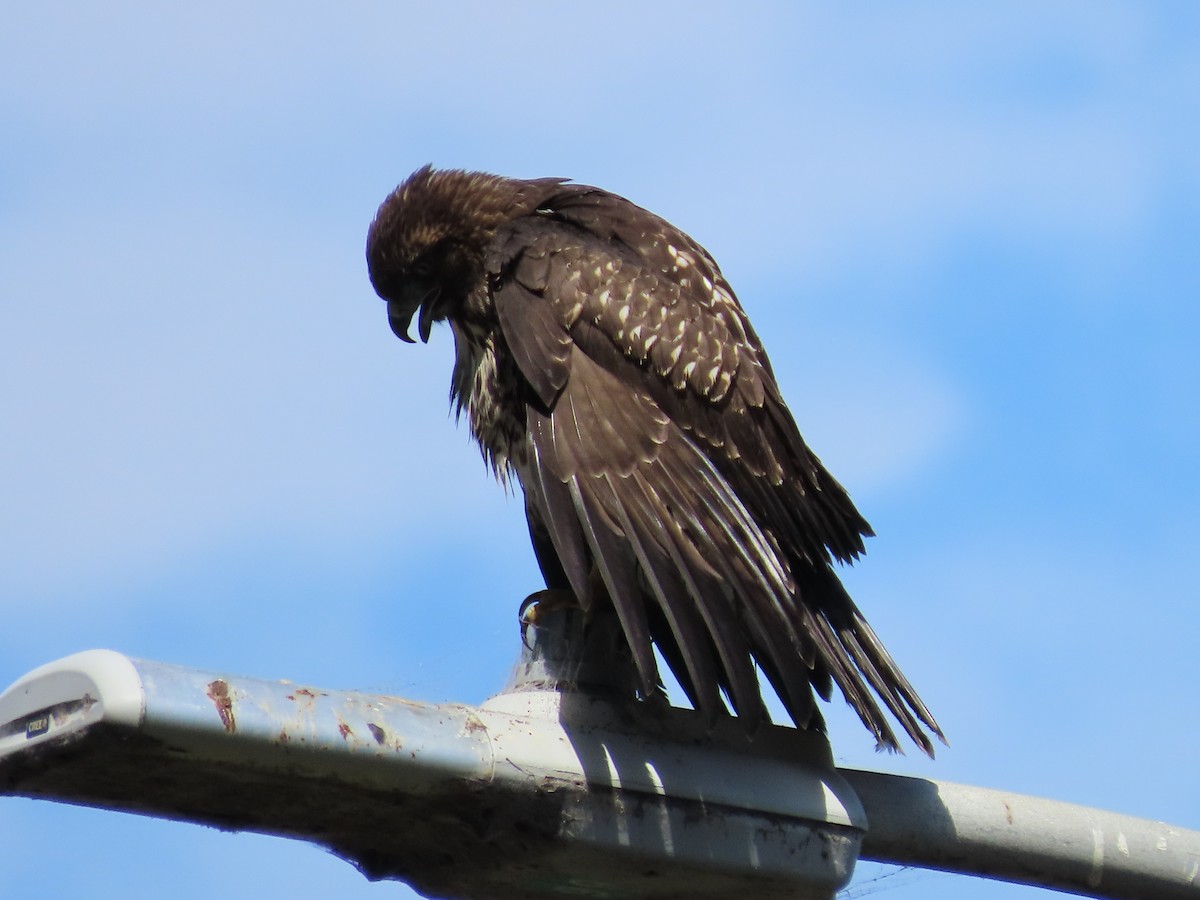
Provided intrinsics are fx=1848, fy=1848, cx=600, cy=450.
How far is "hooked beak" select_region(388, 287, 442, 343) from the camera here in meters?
5.92

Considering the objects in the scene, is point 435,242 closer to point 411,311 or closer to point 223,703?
point 411,311

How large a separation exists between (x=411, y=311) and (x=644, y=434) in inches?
63.3

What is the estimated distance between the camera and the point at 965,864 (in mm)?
3879

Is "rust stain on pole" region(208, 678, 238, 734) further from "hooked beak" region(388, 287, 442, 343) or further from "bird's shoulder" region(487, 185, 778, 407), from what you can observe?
"hooked beak" region(388, 287, 442, 343)

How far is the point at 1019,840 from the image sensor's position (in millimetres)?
3842

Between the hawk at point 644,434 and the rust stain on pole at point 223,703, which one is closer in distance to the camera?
the rust stain on pole at point 223,703

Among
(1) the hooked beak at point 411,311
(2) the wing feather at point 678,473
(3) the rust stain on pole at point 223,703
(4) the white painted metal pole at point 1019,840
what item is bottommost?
(4) the white painted metal pole at point 1019,840

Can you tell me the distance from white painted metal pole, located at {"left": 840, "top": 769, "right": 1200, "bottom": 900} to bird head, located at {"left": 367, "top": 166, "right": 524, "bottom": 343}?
2424 millimetres

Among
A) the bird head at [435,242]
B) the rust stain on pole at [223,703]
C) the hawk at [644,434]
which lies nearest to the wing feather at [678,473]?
the hawk at [644,434]

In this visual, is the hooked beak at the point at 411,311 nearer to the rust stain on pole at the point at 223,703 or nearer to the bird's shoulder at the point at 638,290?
the bird's shoulder at the point at 638,290

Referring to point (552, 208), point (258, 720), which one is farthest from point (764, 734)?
point (552, 208)

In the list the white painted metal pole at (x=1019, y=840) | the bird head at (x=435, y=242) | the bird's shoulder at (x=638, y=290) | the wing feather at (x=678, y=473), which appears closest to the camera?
the white painted metal pole at (x=1019, y=840)

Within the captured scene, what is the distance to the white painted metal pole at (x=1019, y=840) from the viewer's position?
12.6 ft

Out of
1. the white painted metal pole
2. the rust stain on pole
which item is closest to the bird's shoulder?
the white painted metal pole
